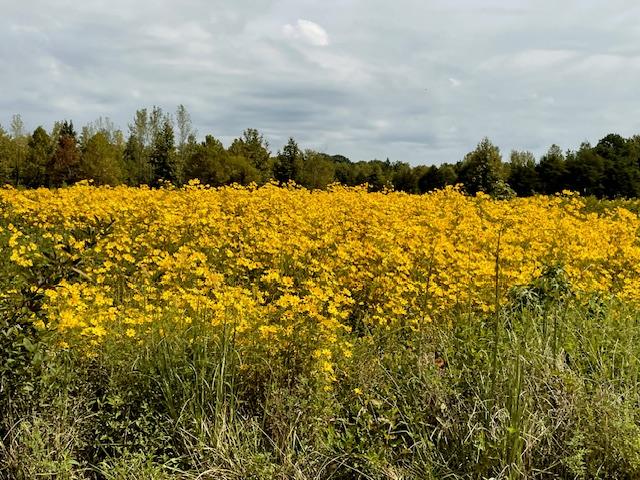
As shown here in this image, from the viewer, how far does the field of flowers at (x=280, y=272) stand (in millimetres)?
3152

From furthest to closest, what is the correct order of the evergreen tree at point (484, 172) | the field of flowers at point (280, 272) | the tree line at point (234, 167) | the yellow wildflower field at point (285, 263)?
the tree line at point (234, 167) < the evergreen tree at point (484, 172) < the yellow wildflower field at point (285, 263) < the field of flowers at point (280, 272)

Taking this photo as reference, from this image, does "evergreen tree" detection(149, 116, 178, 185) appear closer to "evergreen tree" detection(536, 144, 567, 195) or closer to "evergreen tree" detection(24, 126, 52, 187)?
"evergreen tree" detection(24, 126, 52, 187)

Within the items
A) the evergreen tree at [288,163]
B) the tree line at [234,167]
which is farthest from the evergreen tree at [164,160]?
the evergreen tree at [288,163]

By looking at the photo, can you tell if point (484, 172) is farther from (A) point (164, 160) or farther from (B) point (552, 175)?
(A) point (164, 160)

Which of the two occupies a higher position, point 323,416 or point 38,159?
point 38,159

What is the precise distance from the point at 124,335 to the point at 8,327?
67 centimetres

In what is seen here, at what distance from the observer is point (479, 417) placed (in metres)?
2.90

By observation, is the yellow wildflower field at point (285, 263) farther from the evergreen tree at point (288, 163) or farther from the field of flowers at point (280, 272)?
the evergreen tree at point (288, 163)

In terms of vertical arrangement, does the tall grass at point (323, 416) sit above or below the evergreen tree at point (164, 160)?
below

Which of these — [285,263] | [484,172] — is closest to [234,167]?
[484,172]

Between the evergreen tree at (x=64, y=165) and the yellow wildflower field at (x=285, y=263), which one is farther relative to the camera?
the evergreen tree at (x=64, y=165)

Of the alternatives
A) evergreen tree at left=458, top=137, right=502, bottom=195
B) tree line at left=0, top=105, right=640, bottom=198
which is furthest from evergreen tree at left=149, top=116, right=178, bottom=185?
evergreen tree at left=458, top=137, right=502, bottom=195

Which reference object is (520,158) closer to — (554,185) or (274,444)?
(554,185)

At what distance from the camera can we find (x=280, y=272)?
16.3ft
